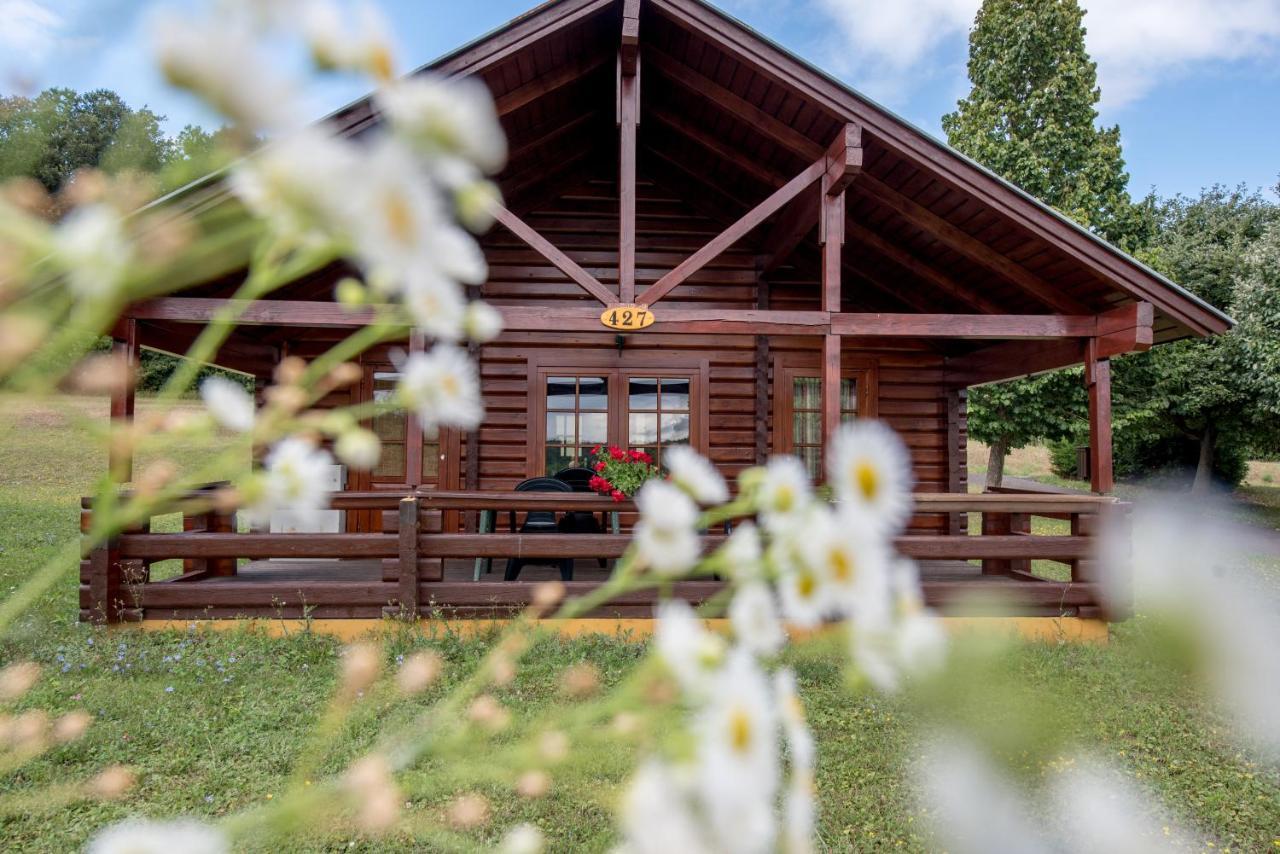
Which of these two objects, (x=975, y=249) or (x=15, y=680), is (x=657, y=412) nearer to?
(x=975, y=249)

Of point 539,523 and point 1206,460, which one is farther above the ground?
point 1206,460

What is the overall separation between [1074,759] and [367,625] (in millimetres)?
4099

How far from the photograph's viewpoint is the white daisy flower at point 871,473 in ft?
1.05

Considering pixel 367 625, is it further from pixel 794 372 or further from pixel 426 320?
pixel 426 320

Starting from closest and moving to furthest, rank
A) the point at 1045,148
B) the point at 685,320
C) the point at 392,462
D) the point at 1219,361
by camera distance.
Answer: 1. the point at 685,320
2. the point at 392,462
3. the point at 1045,148
4. the point at 1219,361

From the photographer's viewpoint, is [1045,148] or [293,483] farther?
[1045,148]

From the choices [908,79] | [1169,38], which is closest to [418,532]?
[908,79]

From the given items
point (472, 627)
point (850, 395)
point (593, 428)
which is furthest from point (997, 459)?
point (472, 627)

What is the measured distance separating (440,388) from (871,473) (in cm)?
22

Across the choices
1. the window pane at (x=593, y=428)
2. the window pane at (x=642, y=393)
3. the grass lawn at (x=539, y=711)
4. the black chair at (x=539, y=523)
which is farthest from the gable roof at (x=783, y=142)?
the black chair at (x=539, y=523)

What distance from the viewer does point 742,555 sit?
1.06 feet

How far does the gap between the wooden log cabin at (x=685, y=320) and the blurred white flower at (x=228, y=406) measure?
4047mm

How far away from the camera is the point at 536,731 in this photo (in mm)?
383

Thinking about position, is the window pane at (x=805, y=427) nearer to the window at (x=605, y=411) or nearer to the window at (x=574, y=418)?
the window at (x=605, y=411)
